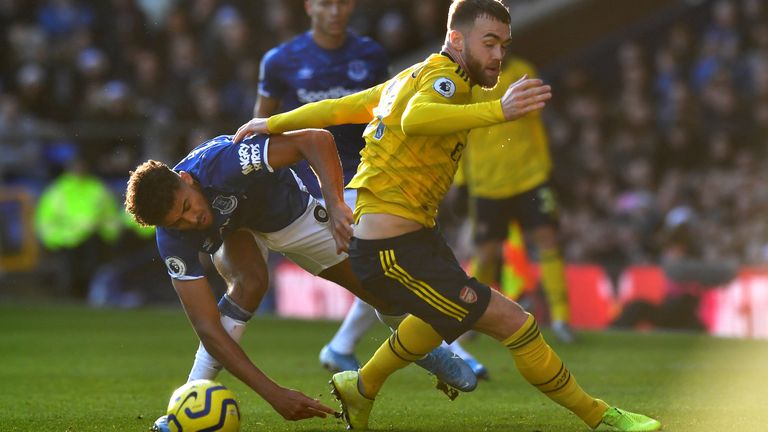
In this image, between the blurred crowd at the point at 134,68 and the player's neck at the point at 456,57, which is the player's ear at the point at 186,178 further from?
the blurred crowd at the point at 134,68

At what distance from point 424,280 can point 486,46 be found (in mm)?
1015

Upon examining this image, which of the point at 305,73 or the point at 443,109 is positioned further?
the point at 305,73

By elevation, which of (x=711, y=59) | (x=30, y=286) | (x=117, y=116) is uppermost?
(x=711, y=59)

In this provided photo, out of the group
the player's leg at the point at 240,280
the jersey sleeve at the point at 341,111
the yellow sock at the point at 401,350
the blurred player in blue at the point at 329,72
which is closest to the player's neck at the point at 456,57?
the jersey sleeve at the point at 341,111

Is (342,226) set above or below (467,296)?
above

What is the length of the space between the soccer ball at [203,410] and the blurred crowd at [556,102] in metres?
7.68

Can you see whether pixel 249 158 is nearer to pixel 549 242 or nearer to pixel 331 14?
pixel 331 14

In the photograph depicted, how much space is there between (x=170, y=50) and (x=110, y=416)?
1282 cm

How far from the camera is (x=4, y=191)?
17562 mm

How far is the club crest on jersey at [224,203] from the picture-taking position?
6.60m

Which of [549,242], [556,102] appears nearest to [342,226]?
[549,242]

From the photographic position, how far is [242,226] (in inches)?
275

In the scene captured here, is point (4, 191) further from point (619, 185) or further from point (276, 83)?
point (276, 83)

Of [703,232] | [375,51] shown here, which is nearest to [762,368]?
[375,51]
